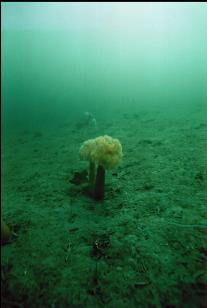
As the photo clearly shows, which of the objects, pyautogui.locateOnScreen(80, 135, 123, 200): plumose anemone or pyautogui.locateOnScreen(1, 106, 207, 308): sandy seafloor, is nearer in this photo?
pyautogui.locateOnScreen(1, 106, 207, 308): sandy seafloor

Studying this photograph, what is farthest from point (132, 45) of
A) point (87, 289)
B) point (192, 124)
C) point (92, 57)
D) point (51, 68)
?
point (87, 289)

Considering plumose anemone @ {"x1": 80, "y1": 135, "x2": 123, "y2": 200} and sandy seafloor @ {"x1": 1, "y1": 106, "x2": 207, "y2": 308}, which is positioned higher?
plumose anemone @ {"x1": 80, "y1": 135, "x2": 123, "y2": 200}

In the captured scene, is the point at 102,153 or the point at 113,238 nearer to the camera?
the point at 113,238

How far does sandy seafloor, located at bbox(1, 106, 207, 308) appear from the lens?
2.34 meters

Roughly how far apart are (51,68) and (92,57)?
2811 centimetres

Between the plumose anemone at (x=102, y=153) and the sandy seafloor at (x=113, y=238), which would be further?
the plumose anemone at (x=102, y=153)

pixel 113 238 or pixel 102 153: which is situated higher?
pixel 102 153

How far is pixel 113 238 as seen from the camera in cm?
301

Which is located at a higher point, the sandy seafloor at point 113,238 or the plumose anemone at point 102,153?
the plumose anemone at point 102,153

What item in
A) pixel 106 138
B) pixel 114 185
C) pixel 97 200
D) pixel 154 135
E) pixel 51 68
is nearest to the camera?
pixel 106 138

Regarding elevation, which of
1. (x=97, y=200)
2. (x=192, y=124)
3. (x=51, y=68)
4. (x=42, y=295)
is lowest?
(x=42, y=295)

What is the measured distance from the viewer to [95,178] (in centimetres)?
393

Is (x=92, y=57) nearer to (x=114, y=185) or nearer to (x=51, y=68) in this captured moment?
(x=51, y=68)

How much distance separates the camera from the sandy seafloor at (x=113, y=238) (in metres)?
2.34
